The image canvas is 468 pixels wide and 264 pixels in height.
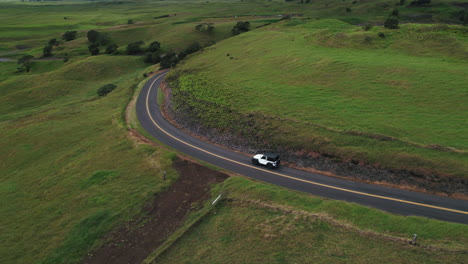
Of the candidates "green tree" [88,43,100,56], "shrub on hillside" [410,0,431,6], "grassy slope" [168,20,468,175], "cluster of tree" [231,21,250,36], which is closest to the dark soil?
"grassy slope" [168,20,468,175]

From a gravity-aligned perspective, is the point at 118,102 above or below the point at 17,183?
above

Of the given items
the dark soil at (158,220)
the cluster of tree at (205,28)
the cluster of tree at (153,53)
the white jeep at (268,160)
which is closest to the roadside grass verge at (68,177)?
the dark soil at (158,220)

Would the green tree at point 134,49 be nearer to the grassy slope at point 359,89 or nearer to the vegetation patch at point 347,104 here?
the grassy slope at point 359,89

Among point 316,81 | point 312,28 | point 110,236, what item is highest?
point 312,28

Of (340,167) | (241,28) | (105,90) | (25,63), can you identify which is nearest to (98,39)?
(25,63)

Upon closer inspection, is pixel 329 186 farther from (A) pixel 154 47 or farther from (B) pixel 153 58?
(A) pixel 154 47

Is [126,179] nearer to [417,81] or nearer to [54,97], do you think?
[417,81]

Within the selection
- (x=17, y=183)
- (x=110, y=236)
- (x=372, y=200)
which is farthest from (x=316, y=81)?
(x=17, y=183)

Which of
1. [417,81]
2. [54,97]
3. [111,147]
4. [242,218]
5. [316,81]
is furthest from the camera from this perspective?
[54,97]
